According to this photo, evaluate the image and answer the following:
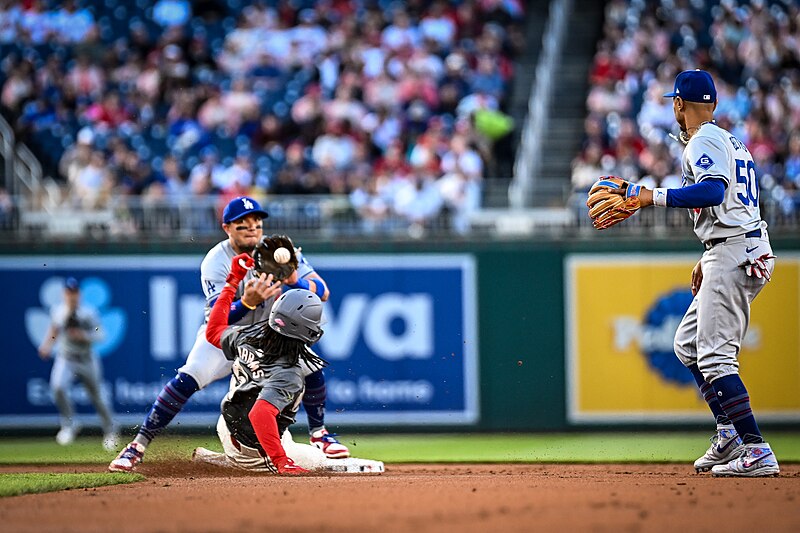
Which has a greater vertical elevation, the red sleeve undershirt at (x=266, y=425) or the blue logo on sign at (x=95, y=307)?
the blue logo on sign at (x=95, y=307)

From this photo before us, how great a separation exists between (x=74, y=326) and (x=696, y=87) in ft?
25.7

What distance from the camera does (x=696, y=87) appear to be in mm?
7688

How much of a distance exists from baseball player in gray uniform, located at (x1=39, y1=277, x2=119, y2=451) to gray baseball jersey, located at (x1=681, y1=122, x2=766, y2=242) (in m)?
7.59

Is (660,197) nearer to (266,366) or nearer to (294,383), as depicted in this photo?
(294,383)

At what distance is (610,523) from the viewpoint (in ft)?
18.4

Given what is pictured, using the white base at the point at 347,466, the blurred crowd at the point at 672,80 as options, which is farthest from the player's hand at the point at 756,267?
the blurred crowd at the point at 672,80

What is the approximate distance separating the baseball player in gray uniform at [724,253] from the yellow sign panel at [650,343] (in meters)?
5.76

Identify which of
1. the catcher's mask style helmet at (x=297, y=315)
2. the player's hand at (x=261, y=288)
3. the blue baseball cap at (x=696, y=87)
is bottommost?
the catcher's mask style helmet at (x=297, y=315)

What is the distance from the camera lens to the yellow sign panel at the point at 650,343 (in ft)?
43.8

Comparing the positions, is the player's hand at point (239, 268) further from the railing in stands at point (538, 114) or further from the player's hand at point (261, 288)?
the railing in stands at point (538, 114)

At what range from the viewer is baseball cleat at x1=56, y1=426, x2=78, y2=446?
13.0 metres

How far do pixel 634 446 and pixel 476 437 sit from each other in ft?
6.95

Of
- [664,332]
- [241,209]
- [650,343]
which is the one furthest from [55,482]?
[664,332]

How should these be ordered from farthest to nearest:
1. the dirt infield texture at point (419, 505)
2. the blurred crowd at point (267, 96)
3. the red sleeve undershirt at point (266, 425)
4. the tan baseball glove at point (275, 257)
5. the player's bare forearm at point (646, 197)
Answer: the blurred crowd at point (267, 96)
the tan baseball glove at point (275, 257)
the red sleeve undershirt at point (266, 425)
the player's bare forearm at point (646, 197)
the dirt infield texture at point (419, 505)
